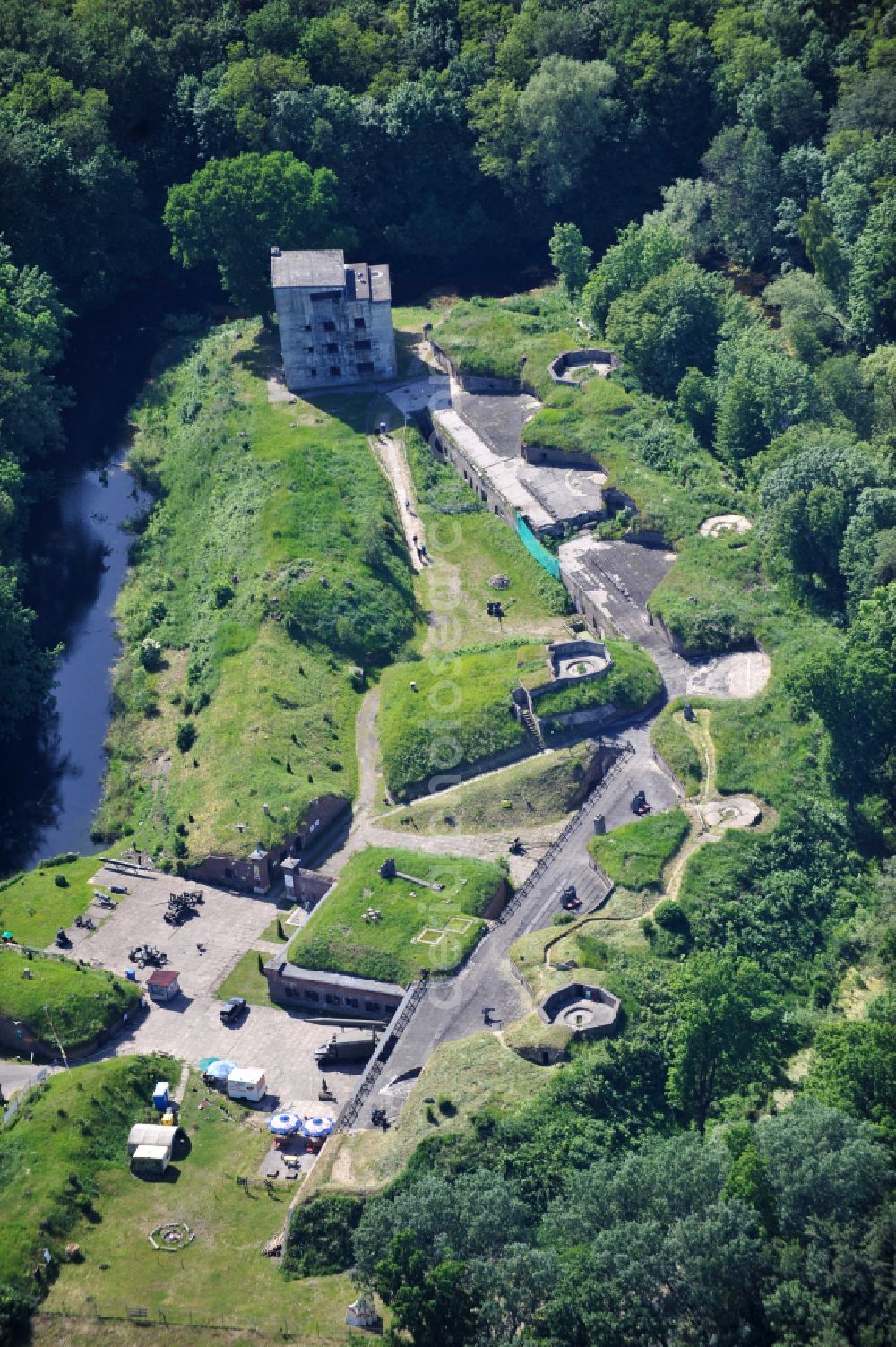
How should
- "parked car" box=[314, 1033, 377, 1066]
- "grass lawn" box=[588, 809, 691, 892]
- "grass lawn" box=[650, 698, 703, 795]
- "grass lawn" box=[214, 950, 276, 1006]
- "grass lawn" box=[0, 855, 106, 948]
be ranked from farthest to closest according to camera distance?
"grass lawn" box=[650, 698, 703, 795] < "grass lawn" box=[0, 855, 106, 948] < "grass lawn" box=[588, 809, 691, 892] < "grass lawn" box=[214, 950, 276, 1006] < "parked car" box=[314, 1033, 377, 1066]

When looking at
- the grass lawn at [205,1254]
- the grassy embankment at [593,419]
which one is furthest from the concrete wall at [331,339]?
the grass lawn at [205,1254]

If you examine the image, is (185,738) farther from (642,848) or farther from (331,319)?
(331,319)

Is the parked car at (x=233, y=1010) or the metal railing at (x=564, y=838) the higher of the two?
the metal railing at (x=564, y=838)

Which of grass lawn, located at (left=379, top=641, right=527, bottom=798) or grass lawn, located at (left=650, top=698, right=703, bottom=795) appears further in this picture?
grass lawn, located at (left=379, top=641, right=527, bottom=798)

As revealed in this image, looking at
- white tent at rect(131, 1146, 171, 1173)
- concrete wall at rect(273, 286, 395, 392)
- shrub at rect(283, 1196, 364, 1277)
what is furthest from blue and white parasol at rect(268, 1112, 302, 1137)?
concrete wall at rect(273, 286, 395, 392)

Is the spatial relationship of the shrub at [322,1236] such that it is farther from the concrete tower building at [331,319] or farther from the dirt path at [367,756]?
the concrete tower building at [331,319]

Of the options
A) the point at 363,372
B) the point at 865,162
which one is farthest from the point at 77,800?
the point at 865,162

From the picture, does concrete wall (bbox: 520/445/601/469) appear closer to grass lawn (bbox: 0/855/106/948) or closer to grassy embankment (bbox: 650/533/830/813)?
grassy embankment (bbox: 650/533/830/813)
